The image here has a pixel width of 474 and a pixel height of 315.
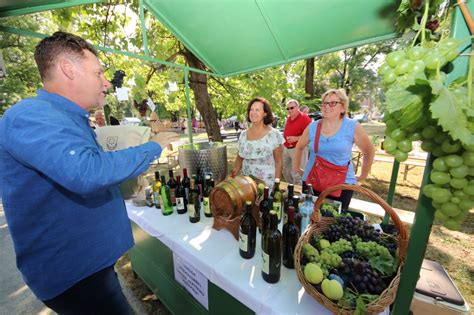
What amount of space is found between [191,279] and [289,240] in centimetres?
80

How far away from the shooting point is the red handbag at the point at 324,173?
7.22 feet

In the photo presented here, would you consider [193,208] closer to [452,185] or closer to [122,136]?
[122,136]

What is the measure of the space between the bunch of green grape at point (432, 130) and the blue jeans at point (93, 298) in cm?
152

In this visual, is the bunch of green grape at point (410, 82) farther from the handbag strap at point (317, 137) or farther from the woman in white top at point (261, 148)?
the woman in white top at point (261, 148)

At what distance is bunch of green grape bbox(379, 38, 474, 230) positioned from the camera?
0.49 m

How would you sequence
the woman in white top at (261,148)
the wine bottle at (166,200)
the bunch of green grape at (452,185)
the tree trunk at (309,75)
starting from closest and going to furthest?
the bunch of green grape at (452,185)
the wine bottle at (166,200)
the woman in white top at (261,148)
the tree trunk at (309,75)

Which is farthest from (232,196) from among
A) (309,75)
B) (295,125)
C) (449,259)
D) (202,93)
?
(309,75)

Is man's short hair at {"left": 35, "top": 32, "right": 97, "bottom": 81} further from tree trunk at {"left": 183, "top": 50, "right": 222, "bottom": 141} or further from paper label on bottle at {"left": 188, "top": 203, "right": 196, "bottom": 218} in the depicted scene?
tree trunk at {"left": 183, "top": 50, "right": 222, "bottom": 141}

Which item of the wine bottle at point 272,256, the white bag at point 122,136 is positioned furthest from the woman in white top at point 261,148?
the wine bottle at point 272,256

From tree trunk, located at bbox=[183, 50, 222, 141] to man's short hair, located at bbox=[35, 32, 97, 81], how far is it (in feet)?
12.9

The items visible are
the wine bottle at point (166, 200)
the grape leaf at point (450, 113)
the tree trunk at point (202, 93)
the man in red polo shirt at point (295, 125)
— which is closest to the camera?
the grape leaf at point (450, 113)

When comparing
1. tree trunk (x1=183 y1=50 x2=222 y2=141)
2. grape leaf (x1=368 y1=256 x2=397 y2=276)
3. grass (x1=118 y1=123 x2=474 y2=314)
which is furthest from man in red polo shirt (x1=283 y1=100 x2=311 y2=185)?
grape leaf (x1=368 y1=256 x2=397 y2=276)

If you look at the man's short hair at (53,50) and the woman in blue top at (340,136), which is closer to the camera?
the man's short hair at (53,50)

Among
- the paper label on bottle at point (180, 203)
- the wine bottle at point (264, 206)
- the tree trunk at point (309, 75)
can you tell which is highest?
the tree trunk at point (309, 75)
